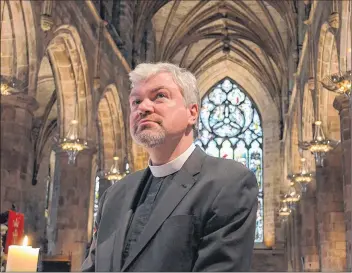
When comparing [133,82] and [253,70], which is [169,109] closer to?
[133,82]

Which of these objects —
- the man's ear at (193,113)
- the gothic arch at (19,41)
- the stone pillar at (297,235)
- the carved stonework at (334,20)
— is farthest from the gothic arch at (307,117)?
the man's ear at (193,113)

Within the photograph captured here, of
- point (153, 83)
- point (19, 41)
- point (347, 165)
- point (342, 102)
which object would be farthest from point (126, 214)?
point (342, 102)

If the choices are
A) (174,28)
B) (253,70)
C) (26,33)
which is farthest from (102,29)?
(253,70)

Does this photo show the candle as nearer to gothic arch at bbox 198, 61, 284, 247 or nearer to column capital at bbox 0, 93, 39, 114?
column capital at bbox 0, 93, 39, 114

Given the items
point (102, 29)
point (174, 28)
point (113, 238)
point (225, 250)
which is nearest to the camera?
point (225, 250)

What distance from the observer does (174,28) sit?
1046 inches

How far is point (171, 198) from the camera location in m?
2.03

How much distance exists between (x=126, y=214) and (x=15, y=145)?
30.5ft

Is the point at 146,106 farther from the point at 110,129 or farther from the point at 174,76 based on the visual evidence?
the point at 110,129

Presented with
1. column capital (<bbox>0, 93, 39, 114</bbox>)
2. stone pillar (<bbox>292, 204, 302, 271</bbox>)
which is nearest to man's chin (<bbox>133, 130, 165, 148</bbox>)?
column capital (<bbox>0, 93, 39, 114</bbox>)

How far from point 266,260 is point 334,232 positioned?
12.2m

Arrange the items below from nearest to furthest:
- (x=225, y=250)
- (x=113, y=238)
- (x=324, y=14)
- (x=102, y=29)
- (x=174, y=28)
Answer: (x=225, y=250) < (x=113, y=238) < (x=324, y=14) < (x=102, y=29) < (x=174, y=28)

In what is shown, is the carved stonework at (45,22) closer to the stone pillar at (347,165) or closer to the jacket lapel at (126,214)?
the stone pillar at (347,165)

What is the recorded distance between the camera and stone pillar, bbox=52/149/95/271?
1488cm
